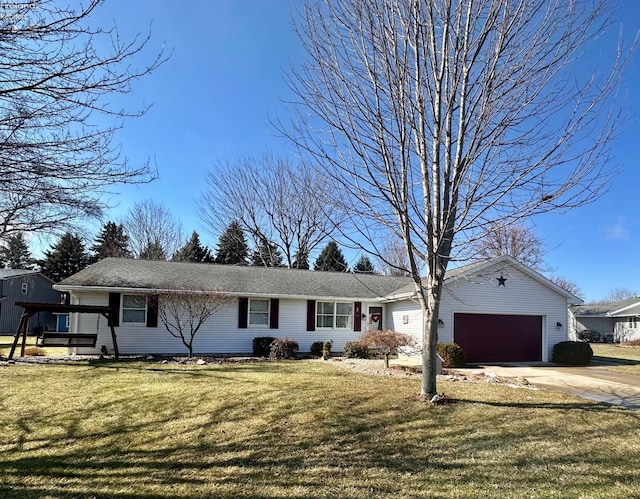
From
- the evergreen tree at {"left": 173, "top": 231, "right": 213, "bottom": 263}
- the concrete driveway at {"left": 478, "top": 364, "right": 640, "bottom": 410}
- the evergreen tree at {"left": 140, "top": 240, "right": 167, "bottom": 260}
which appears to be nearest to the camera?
the concrete driveway at {"left": 478, "top": 364, "right": 640, "bottom": 410}

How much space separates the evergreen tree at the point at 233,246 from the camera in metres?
31.5

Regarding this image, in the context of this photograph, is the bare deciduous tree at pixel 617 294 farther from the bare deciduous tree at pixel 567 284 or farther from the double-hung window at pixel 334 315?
the double-hung window at pixel 334 315

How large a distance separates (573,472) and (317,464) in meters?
2.81

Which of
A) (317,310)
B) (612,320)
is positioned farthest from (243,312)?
(612,320)

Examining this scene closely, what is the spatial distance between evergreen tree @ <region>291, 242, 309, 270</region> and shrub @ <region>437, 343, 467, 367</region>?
679 inches

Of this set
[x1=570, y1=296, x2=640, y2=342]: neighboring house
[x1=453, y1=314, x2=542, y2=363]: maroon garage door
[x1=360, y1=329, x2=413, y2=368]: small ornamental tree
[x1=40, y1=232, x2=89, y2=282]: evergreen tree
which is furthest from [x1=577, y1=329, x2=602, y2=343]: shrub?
[x1=40, y1=232, x2=89, y2=282]: evergreen tree

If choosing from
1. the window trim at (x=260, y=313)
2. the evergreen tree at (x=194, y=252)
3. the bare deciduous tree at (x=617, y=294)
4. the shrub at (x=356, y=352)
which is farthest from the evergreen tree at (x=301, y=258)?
the bare deciduous tree at (x=617, y=294)

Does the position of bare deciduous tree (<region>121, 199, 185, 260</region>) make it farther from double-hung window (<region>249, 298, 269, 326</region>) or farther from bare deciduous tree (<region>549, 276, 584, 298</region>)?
bare deciduous tree (<region>549, 276, 584, 298</region>)

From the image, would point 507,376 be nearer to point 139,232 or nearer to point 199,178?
point 199,178

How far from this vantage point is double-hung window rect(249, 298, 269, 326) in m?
17.3

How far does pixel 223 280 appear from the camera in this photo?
17.8 metres

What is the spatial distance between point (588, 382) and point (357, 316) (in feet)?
30.4

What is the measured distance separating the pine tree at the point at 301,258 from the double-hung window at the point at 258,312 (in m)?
13.3

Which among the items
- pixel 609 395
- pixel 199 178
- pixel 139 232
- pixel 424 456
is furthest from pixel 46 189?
pixel 139 232
